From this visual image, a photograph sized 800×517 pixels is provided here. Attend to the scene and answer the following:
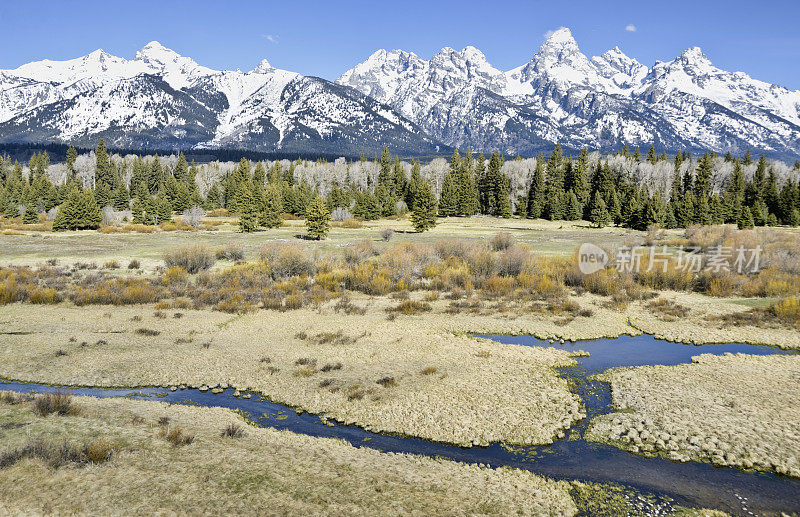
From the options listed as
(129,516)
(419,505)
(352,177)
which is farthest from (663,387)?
(352,177)

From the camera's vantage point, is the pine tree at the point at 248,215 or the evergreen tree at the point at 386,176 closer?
the pine tree at the point at 248,215

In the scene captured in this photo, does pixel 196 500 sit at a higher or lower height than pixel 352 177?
lower

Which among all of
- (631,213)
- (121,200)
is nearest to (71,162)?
(121,200)

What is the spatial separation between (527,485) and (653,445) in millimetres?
4947

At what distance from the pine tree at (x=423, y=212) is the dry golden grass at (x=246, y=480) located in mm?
65895

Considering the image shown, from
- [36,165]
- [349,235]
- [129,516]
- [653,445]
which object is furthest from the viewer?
[36,165]

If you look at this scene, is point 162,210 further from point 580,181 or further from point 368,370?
point 580,181

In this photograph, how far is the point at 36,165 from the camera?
14062cm

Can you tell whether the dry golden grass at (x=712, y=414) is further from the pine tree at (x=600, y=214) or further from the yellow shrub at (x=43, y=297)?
the pine tree at (x=600, y=214)

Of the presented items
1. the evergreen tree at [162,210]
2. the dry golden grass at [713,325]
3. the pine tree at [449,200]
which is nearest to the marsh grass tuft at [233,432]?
the dry golden grass at [713,325]

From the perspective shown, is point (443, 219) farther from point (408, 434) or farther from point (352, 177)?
point (408, 434)

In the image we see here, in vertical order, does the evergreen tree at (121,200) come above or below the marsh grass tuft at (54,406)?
above

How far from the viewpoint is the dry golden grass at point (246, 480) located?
34.0 feet

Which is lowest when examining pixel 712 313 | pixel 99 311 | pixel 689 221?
pixel 99 311
